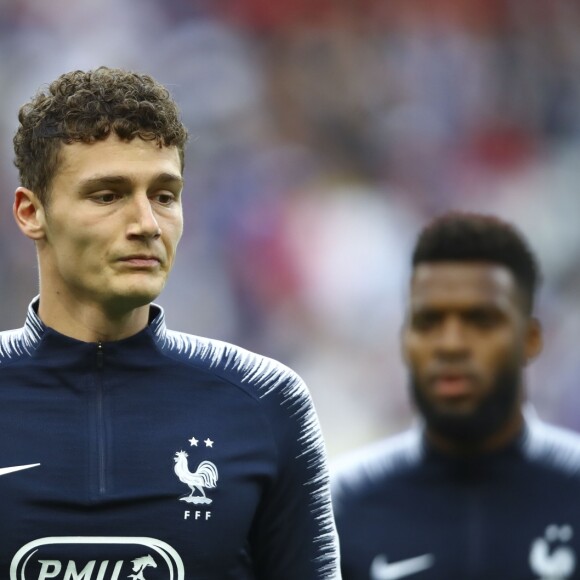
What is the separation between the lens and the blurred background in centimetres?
952

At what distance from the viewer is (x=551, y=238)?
996 centimetres

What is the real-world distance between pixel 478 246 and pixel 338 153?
17.7ft

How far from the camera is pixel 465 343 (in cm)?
477

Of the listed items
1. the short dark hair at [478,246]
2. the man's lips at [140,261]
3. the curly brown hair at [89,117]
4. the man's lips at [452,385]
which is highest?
the short dark hair at [478,246]

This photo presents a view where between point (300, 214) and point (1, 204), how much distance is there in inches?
91.7

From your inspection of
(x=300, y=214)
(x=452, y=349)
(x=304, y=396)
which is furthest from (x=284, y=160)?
(x=304, y=396)

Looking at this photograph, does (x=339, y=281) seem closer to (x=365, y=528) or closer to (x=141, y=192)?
(x=365, y=528)

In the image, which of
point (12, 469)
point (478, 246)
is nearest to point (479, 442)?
point (478, 246)

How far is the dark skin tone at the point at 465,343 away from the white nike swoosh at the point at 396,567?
46cm

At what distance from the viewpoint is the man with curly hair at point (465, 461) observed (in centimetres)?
453

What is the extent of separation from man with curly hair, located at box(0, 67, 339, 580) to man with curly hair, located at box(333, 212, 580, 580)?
1716 mm

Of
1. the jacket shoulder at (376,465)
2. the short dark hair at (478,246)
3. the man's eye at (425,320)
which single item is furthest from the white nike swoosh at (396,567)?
the short dark hair at (478,246)

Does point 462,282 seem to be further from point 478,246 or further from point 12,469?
point 12,469

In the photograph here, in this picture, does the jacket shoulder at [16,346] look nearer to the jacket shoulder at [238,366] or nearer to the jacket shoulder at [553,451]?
the jacket shoulder at [238,366]
